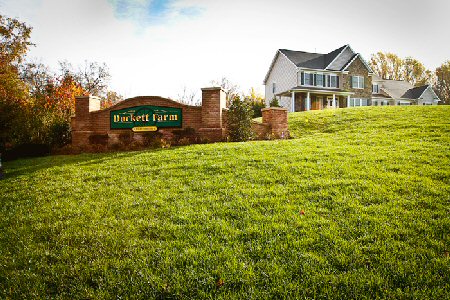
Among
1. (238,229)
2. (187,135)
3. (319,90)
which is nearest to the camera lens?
(238,229)

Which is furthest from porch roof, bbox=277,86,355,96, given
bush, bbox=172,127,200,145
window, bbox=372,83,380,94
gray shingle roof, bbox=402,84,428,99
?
bush, bbox=172,127,200,145

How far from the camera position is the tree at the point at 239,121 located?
11602mm

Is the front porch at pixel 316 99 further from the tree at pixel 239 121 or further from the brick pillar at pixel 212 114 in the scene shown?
the brick pillar at pixel 212 114

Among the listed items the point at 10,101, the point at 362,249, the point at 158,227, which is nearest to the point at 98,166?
the point at 158,227

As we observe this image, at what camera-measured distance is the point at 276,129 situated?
12.2m

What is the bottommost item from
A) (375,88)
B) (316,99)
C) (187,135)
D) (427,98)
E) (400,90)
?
(187,135)

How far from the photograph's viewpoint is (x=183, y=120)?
11961 millimetres

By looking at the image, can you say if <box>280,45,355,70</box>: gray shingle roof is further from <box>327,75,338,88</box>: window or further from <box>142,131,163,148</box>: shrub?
<box>142,131,163,148</box>: shrub

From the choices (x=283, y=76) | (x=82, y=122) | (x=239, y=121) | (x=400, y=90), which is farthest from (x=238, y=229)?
(x=400, y=90)

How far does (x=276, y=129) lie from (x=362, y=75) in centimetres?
2855

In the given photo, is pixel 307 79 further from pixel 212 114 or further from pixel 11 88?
pixel 11 88

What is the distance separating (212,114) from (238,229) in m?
8.07

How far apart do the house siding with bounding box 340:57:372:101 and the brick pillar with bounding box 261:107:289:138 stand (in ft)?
82.0

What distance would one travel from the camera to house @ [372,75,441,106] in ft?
138
